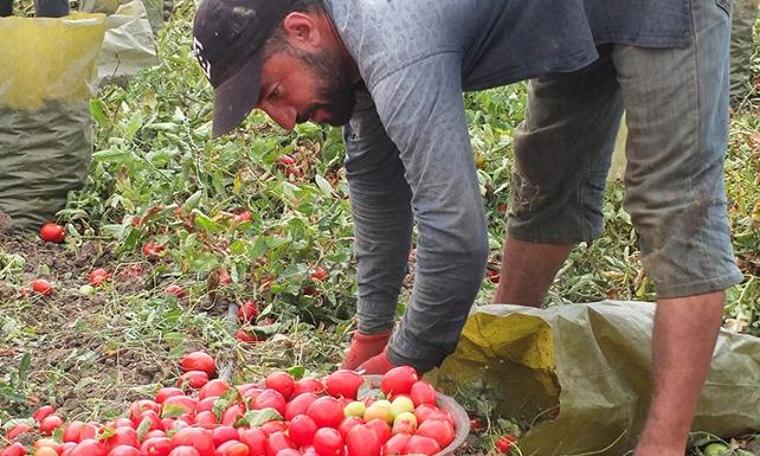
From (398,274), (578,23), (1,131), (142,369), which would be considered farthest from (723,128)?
(1,131)

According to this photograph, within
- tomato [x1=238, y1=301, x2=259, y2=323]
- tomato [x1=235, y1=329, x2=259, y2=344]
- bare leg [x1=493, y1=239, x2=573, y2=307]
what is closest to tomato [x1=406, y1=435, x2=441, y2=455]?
bare leg [x1=493, y1=239, x2=573, y2=307]

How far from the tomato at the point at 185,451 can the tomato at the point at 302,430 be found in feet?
0.64

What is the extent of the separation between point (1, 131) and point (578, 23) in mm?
3149

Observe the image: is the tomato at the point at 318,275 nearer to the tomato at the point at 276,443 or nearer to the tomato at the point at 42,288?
the tomato at the point at 42,288

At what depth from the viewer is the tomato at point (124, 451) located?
2432 millimetres

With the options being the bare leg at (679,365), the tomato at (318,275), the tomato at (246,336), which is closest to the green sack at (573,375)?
the bare leg at (679,365)

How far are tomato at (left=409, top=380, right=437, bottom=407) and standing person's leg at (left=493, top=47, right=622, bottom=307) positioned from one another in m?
0.99

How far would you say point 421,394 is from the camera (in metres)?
2.58

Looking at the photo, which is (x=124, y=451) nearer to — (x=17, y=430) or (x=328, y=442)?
(x=328, y=442)

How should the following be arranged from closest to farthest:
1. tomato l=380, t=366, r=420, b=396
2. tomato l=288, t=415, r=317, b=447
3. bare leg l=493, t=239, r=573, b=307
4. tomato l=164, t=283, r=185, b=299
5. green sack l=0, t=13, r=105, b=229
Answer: tomato l=288, t=415, r=317, b=447 → tomato l=380, t=366, r=420, b=396 → bare leg l=493, t=239, r=573, b=307 → tomato l=164, t=283, r=185, b=299 → green sack l=0, t=13, r=105, b=229

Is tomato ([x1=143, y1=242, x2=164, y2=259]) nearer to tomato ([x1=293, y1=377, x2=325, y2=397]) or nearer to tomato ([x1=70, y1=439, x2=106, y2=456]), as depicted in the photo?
tomato ([x1=293, y1=377, x2=325, y2=397])

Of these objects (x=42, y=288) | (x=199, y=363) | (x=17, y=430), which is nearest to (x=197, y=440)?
(x=17, y=430)

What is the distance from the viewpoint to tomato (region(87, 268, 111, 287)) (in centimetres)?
449

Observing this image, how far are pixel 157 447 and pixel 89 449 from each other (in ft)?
0.43
